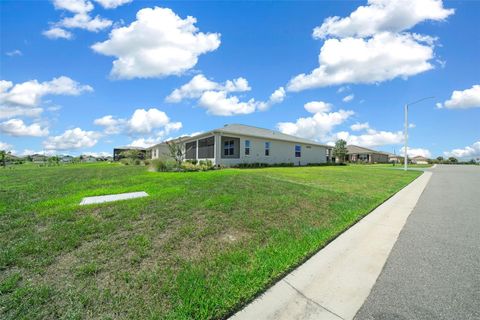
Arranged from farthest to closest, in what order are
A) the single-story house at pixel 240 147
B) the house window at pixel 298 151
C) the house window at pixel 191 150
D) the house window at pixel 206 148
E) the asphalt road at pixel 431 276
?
the house window at pixel 298 151 → the house window at pixel 191 150 → the house window at pixel 206 148 → the single-story house at pixel 240 147 → the asphalt road at pixel 431 276

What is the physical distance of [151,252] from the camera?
3469 millimetres

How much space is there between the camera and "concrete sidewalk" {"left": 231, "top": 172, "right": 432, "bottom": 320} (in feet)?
7.84

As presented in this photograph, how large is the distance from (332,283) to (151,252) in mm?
2572

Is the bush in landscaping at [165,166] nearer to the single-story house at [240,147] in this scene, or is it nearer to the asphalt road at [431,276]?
the single-story house at [240,147]

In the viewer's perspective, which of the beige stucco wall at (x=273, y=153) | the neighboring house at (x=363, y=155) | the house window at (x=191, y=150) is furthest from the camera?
the neighboring house at (x=363, y=155)

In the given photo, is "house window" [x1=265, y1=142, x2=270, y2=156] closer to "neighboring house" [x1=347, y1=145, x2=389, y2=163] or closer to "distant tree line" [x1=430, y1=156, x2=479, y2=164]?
"neighboring house" [x1=347, y1=145, x2=389, y2=163]

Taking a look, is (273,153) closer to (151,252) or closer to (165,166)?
(165,166)

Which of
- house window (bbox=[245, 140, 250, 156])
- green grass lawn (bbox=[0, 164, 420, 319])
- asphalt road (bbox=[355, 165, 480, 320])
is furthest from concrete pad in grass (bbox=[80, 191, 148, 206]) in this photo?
house window (bbox=[245, 140, 250, 156])

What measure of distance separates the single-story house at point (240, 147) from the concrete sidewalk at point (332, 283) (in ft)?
54.3

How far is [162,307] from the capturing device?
7.71 ft

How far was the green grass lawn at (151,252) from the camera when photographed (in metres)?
2.41

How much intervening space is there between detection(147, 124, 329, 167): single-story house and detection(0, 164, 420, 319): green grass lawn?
47.8ft

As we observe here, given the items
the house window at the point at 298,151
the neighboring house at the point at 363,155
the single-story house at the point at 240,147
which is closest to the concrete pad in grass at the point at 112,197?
the single-story house at the point at 240,147

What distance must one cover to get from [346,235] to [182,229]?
3.22 meters
